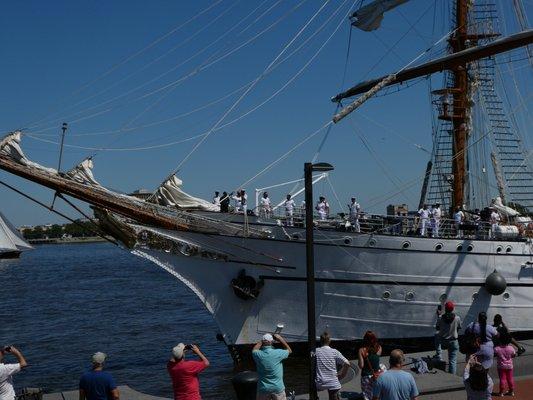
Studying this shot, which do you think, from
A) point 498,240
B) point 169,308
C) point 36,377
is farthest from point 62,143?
point 169,308

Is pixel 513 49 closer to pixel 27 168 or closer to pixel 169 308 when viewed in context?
pixel 27 168

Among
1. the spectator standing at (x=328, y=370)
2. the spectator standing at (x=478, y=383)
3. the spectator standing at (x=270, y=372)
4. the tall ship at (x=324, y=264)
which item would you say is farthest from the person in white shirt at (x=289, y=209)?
the spectator standing at (x=478, y=383)

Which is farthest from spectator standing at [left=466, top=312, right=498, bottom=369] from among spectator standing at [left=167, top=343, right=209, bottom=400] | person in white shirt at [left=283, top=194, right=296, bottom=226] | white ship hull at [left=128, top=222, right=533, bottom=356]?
person in white shirt at [left=283, top=194, right=296, bottom=226]

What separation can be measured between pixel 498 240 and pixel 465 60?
6.17m

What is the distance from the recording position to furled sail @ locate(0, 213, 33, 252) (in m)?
94.9

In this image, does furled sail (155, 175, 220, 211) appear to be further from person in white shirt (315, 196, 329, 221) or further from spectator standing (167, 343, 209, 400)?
spectator standing (167, 343, 209, 400)

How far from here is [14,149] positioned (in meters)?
15.2

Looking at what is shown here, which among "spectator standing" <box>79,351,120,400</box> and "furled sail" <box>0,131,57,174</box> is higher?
"furled sail" <box>0,131,57,174</box>

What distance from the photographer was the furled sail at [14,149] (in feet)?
49.5

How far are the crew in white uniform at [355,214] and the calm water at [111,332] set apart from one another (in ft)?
16.9

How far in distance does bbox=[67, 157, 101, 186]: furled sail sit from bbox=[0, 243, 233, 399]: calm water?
17.3ft

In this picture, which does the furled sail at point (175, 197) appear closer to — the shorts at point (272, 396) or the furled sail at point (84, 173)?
the furled sail at point (84, 173)

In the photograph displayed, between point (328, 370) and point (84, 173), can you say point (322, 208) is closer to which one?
point (84, 173)

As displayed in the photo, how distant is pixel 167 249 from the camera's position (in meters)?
17.0
